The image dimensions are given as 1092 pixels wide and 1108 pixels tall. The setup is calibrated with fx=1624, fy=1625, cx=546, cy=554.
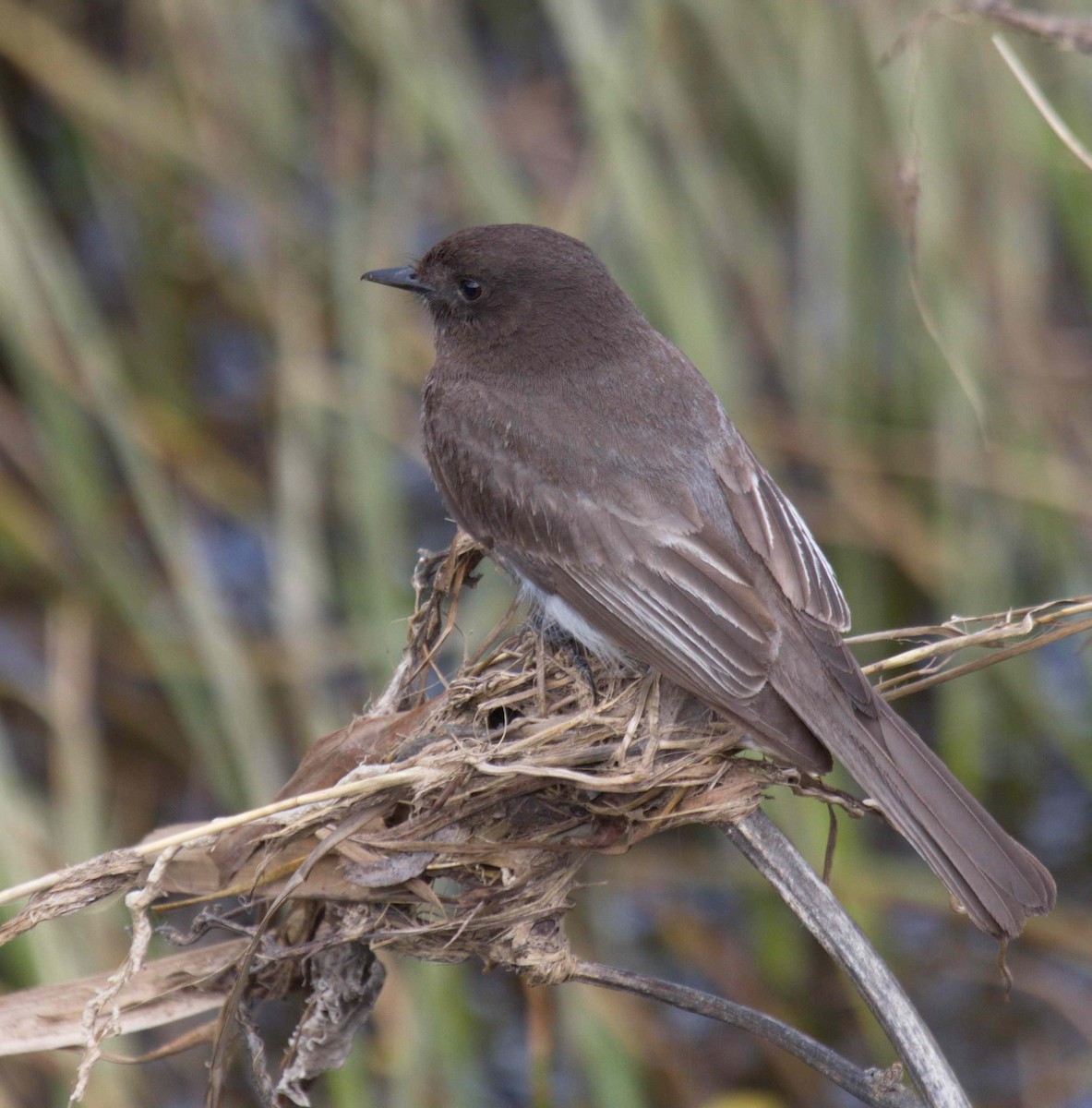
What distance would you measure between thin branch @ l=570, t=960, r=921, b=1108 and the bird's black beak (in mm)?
Result: 2176

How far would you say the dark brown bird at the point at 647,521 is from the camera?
2742 mm

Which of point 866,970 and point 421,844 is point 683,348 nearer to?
point 421,844

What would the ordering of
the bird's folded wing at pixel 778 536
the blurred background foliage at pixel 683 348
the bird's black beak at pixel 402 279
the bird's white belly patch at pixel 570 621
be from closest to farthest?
the bird's white belly patch at pixel 570 621
the bird's folded wing at pixel 778 536
the bird's black beak at pixel 402 279
the blurred background foliage at pixel 683 348

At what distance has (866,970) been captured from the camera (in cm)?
218

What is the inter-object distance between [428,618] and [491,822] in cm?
46

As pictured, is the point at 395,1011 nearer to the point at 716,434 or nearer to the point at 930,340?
the point at 716,434

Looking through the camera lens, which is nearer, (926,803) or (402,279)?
(926,803)

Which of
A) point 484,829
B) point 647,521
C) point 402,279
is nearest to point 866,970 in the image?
point 484,829

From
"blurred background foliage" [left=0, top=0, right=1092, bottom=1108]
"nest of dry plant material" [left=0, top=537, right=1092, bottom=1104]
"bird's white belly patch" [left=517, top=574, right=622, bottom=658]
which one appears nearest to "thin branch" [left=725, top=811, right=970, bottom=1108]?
"nest of dry plant material" [left=0, top=537, right=1092, bottom=1104]

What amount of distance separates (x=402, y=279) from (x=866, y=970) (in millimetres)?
2322

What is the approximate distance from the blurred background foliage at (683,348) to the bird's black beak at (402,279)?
698mm

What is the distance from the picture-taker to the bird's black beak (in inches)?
156

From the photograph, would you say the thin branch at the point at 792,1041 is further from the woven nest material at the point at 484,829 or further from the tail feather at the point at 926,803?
the tail feather at the point at 926,803

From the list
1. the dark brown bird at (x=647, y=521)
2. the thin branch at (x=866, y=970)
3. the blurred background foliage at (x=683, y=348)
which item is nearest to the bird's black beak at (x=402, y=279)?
the dark brown bird at (x=647, y=521)
